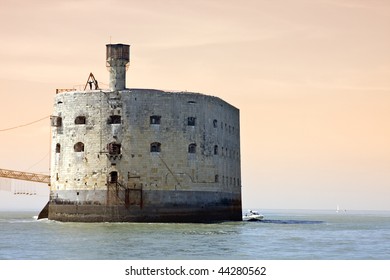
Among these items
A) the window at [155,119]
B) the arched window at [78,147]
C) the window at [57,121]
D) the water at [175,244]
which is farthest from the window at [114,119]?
the water at [175,244]

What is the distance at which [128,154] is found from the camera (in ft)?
158

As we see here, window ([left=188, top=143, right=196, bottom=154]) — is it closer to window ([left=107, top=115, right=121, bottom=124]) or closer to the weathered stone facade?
the weathered stone facade

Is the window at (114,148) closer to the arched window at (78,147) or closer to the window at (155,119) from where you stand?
the arched window at (78,147)

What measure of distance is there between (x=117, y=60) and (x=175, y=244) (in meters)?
18.9

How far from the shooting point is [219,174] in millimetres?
51875

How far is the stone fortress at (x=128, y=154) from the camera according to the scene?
4809 centimetres

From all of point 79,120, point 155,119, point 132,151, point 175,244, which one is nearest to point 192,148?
point 155,119

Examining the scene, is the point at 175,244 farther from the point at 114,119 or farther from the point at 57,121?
the point at 57,121

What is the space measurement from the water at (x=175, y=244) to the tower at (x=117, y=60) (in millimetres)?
9653
